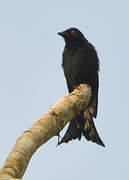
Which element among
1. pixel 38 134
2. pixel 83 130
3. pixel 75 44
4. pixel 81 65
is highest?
Result: pixel 75 44

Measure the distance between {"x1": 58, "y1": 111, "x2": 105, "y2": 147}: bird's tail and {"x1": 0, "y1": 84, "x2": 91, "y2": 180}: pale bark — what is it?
23.7 inches

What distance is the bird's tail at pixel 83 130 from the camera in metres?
4.58

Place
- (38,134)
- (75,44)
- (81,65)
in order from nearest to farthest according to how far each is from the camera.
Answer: (38,134), (81,65), (75,44)

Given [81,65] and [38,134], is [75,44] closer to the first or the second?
[81,65]

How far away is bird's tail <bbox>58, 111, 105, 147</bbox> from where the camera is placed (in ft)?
15.0

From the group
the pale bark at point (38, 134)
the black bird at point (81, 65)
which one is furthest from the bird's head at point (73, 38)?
the pale bark at point (38, 134)

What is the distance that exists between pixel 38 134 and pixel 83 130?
2245mm

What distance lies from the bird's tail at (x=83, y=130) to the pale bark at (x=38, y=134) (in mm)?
603

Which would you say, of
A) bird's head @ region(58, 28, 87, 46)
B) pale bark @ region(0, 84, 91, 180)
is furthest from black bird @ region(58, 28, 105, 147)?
pale bark @ region(0, 84, 91, 180)

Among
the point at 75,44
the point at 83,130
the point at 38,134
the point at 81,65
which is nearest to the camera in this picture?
the point at 38,134

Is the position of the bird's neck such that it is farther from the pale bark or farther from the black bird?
the pale bark

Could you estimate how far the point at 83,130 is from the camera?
4.96 meters

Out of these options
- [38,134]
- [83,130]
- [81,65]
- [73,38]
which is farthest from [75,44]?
[38,134]

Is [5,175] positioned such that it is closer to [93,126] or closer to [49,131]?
[49,131]
